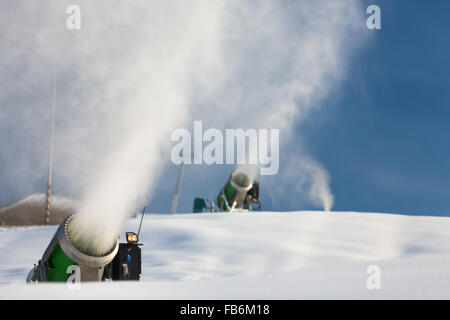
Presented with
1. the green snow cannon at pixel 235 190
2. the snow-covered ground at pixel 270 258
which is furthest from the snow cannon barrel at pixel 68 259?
the green snow cannon at pixel 235 190

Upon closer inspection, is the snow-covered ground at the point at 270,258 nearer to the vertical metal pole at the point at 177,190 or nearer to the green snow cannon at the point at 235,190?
the green snow cannon at the point at 235,190

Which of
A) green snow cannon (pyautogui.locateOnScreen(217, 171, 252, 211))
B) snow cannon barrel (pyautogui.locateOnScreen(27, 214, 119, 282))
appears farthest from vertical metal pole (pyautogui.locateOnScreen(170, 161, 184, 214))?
snow cannon barrel (pyautogui.locateOnScreen(27, 214, 119, 282))

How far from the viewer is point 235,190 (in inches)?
989

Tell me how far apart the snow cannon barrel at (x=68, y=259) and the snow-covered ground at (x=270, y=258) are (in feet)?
4.59

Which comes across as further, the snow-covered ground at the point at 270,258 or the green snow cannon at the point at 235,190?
the green snow cannon at the point at 235,190

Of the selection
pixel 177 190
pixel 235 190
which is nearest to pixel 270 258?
pixel 235 190

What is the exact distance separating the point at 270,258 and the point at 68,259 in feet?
22.7

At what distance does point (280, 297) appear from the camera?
5012 mm

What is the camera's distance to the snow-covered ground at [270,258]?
17.6 ft

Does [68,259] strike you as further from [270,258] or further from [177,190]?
[177,190]

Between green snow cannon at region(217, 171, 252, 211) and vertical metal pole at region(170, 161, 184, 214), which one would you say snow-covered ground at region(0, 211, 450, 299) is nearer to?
green snow cannon at region(217, 171, 252, 211)
